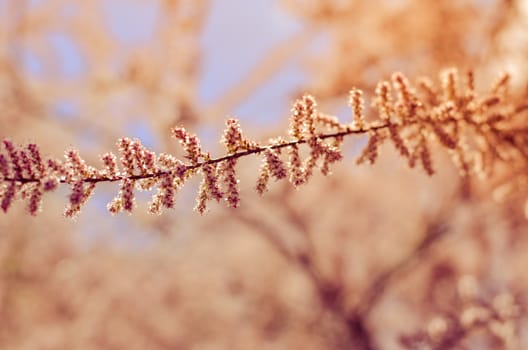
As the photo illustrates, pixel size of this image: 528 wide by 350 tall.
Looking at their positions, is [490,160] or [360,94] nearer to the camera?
[360,94]

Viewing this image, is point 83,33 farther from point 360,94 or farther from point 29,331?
point 360,94

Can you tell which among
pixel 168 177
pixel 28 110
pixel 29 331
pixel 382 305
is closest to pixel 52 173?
pixel 168 177

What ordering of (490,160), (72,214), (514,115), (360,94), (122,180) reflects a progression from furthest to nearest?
(490,160)
(514,115)
(360,94)
(122,180)
(72,214)

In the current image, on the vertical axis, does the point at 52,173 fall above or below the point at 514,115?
below

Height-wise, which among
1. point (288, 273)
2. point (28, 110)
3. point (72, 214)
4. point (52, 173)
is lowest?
point (72, 214)

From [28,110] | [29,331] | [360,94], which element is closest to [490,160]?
[360,94]

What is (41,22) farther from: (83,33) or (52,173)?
(52,173)

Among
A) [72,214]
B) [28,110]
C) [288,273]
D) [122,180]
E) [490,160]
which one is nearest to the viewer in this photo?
[72,214]
